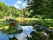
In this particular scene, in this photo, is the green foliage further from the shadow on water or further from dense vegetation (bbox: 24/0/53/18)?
the shadow on water

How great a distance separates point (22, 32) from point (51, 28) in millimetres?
533

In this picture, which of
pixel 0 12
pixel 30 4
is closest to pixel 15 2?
pixel 0 12

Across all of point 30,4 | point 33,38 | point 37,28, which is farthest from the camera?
point 37,28

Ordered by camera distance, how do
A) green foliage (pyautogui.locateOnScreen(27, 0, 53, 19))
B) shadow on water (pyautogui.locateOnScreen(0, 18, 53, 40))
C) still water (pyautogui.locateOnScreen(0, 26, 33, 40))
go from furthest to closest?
still water (pyautogui.locateOnScreen(0, 26, 33, 40)) → shadow on water (pyautogui.locateOnScreen(0, 18, 53, 40)) → green foliage (pyautogui.locateOnScreen(27, 0, 53, 19))

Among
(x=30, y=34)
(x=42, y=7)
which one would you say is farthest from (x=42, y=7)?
(x=30, y=34)

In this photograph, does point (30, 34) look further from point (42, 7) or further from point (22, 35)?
point (42, 7)

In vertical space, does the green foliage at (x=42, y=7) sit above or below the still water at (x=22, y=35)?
above

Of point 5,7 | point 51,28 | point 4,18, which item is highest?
point 5,7

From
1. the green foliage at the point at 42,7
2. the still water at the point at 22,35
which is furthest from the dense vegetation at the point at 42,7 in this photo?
the still water at the point at 22,35

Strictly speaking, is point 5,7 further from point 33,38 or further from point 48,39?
point 48,39

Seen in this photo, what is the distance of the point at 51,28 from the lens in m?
2.50

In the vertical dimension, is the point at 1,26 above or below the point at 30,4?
below

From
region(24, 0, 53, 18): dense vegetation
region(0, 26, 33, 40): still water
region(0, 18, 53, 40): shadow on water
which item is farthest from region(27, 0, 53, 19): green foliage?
region(0, 26, 33, 40): still water

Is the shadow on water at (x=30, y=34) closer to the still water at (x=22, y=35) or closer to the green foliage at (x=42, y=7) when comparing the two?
the still water at (x=22, y=35)
